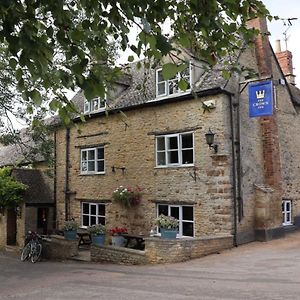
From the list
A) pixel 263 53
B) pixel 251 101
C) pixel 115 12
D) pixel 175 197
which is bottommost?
pixel 175 197

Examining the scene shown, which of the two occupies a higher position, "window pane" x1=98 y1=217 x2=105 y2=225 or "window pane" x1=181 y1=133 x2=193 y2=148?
"window pane" x1=181 y1=133 x2=193 y2=148

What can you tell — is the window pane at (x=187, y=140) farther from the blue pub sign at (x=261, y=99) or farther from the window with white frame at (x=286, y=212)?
the window with white frame at (x=286, y=212)

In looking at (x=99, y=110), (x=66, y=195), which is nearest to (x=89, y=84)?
(x=99, y=110)

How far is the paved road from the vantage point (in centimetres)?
921

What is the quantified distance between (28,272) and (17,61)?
13.1 metres

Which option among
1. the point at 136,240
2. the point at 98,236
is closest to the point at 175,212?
the point at 136,240

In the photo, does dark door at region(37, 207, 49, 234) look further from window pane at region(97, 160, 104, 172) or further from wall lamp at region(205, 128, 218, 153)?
wall lamp at region(205, 128, 218, 153)

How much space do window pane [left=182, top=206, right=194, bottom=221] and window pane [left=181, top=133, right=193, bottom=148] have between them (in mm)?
2564

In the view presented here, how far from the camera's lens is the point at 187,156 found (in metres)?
17.2

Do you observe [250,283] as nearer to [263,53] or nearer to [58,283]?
[58,283]

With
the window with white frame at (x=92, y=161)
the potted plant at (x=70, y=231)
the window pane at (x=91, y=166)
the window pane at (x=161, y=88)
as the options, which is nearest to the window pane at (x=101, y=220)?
the potted plant at (x=70, y=231)

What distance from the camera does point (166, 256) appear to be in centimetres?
1428

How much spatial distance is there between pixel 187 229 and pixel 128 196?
3282 mm

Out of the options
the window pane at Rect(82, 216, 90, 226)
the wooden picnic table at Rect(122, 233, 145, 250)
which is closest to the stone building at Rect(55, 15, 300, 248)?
the window pane at Rect(82, 216, 90, 226)
